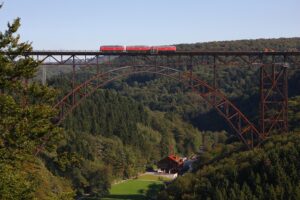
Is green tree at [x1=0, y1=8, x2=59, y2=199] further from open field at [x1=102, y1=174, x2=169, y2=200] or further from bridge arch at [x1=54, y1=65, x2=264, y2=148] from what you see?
open field at [x1=102, y1=174, x2=169, y2=200]

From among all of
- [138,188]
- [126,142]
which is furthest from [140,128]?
[138,188]

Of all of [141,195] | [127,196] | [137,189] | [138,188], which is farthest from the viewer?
[138,188]

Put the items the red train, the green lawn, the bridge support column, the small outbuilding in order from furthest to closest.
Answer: the small outbuilding
the green lawn
the red train
the bridge support column

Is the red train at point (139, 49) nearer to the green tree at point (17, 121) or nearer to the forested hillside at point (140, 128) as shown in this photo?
the forested hillside at point (140, 128)

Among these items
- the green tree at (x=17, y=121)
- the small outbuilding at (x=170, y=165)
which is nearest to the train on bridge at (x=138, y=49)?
the green tree at (x=17, y=121)

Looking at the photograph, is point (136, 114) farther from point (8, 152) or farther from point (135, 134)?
point (8, 152)

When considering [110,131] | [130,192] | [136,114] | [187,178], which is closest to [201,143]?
[136,114]

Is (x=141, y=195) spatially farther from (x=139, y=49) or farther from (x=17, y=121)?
(x=17, y=121)

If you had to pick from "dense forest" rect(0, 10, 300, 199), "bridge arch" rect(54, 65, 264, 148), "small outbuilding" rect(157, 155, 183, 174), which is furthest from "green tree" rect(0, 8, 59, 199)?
"small outbuilding" rect(157, 155, 183, 174)
